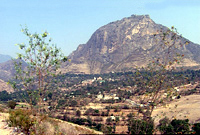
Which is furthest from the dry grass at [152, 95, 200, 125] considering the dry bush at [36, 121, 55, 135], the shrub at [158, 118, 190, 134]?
the dry bush at [36, 121, 55, 135]

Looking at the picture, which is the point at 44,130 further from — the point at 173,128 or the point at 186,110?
the point at 186,110

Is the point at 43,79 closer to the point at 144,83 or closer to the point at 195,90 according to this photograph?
the point at 144,83

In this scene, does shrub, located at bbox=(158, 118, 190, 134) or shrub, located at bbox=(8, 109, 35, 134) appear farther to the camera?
shrub, located at bbox=(8, 109, 35, 134)

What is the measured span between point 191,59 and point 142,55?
42486mm

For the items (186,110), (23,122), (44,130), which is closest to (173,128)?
(44,130)

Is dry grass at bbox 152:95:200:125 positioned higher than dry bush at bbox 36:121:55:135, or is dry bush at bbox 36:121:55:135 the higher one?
dry bush at bbox 36:121:55:135

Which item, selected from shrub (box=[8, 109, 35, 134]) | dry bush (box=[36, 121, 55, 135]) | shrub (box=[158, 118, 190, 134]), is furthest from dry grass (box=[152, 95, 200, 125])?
shrub (box=[8, 109, 35, 134])

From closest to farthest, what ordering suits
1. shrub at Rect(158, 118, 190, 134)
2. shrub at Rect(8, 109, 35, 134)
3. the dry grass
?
shrub at Rect(158, 118, 190, 134), shrub at Rect(8, 109, 35, 134), the dry grass

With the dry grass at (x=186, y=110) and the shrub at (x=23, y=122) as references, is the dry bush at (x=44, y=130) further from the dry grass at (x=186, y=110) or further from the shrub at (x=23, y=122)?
the dry grass at (x=186, y=110)

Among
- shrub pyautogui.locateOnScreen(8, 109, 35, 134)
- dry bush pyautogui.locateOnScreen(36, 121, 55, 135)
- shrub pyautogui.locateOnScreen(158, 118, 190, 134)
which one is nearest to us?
shrub pyautogui.locateOnScreen(158, 118, 190, 134)

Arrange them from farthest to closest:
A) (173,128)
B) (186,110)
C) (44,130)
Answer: (186,110), (173,128), (44,130)

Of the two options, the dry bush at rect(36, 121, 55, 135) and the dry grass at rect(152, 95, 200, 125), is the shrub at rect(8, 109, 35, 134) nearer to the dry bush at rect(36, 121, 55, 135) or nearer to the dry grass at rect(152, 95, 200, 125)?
the dry bush at rect(36, 121, 55, 135)

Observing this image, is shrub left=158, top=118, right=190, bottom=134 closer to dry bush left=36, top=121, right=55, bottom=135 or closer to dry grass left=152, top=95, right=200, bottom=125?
dry bush left=36, top=121, right=55, bottom=135

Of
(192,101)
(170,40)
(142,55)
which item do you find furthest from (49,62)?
(142,55)
